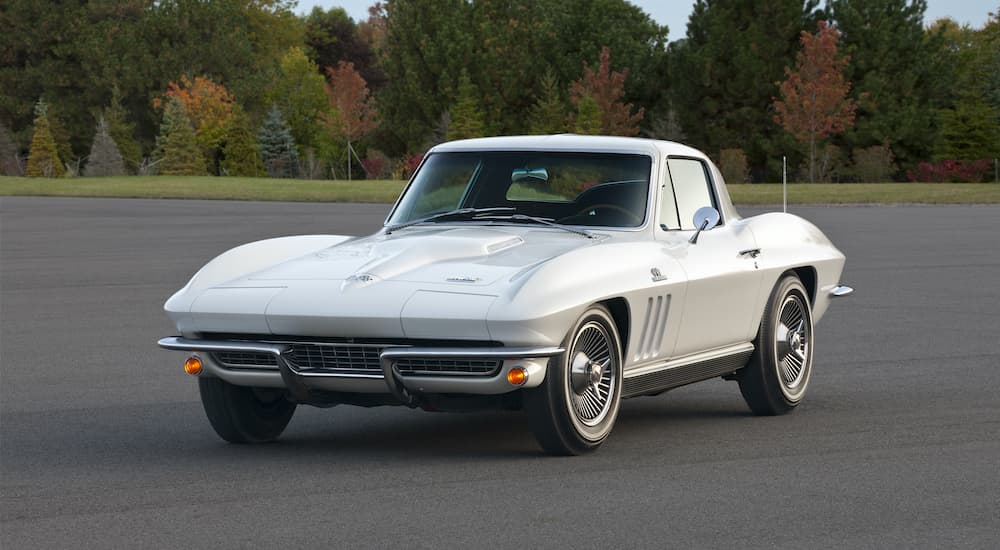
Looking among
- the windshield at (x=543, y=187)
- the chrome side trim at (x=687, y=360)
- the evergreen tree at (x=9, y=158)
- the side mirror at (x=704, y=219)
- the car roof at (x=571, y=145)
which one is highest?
the car roof at (x=571, y=145)

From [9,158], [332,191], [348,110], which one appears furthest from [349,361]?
[9,158]

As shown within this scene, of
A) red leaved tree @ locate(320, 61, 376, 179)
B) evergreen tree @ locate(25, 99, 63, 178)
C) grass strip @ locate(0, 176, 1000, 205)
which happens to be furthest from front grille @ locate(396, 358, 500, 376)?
evergreen tree @ locate(25, 99, 63, 178)

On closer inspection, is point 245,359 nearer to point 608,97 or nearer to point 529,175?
point 529,175

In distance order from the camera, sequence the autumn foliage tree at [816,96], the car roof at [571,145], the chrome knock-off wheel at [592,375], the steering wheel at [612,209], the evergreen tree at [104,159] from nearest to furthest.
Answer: the chrome knock-off wheel at [592,375]
the steering wheel at [612,209]
the car roof at [571,145]
the autumn foliage tree at [816,96]
the evergreen tree at [104,159]

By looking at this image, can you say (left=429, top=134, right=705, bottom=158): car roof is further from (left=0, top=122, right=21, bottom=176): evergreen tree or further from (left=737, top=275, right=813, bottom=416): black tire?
(left=0, top=122, right=21, bottom=176): evergreen tree

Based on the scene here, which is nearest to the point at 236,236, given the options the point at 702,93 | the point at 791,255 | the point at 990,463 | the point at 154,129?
the point at 791,255

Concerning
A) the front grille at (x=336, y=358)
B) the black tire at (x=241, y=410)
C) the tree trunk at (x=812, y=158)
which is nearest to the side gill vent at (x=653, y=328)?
the front grille at (x=336, y=358)

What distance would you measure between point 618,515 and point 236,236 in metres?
24.7

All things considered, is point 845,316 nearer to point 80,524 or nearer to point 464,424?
point 464,424

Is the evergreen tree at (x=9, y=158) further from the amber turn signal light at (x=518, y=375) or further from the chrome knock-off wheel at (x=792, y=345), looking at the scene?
the amber turn signal light at (x=518, y=375)

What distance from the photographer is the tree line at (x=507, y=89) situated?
228 ft

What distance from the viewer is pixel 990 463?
7.23 m

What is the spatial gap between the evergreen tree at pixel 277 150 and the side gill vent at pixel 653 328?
7648 centimetres

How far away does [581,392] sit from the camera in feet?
24.0
